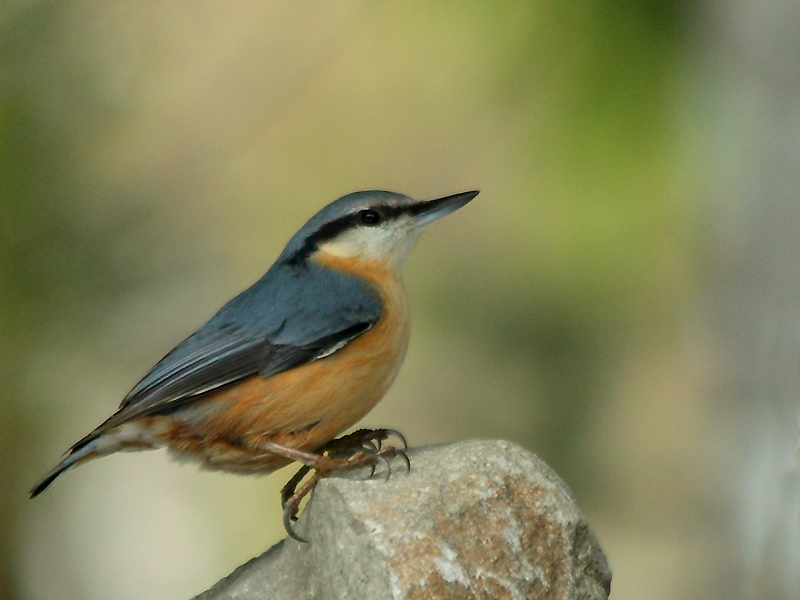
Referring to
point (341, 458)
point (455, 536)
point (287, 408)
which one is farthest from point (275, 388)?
point (455, 536)

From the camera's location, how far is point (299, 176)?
445 cm

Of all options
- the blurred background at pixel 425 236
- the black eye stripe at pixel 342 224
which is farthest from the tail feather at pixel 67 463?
A: the blurred background at pixel 425 236

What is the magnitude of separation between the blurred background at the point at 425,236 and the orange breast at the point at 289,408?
4.66 ft

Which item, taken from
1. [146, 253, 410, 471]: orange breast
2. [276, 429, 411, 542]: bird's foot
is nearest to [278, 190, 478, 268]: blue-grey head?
[146, 253, 410, 471]: orange breast

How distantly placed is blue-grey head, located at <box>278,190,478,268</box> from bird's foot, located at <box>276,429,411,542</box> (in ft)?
1.84

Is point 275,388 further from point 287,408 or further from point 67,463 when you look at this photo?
point 67,463

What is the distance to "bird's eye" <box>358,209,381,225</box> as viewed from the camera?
294cm

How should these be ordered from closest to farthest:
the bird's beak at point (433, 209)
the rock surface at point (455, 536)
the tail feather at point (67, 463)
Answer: the rock surface at point (455, 536) < the tail feather at point (67, 463) < the bird's beak at point (433, 209)

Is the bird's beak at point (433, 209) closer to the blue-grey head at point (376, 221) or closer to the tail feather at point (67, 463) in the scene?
the blue-grey head at point (376, 221)

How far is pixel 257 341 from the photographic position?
267 centimetres

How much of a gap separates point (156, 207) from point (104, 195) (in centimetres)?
23

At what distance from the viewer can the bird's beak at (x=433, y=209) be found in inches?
115

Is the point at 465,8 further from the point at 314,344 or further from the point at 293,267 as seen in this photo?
the point at 314,344

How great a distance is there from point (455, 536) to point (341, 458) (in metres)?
0.67
